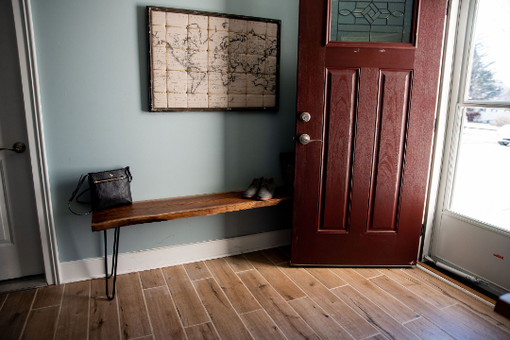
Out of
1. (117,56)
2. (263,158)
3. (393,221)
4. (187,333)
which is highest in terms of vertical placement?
(117,56)

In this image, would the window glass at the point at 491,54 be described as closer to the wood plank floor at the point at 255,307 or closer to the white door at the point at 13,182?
the wood plank floor at the point at 255,307

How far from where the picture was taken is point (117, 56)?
2199 millimetres

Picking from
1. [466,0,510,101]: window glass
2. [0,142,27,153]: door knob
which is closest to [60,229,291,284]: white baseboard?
[0,142,27,153]: door knob

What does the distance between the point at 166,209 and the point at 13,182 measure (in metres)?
0.94

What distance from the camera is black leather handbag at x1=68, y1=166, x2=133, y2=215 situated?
2.12 meters

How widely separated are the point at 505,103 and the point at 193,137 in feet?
6.48

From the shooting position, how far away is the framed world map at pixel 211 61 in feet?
7.47

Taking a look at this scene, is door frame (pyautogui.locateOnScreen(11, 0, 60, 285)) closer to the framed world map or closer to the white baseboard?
the white baseboard

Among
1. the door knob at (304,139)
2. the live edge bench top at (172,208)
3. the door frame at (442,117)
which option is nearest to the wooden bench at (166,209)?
the live edge bench top at (172,208)

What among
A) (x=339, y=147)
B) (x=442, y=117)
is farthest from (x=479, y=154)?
(x=339, y=147)

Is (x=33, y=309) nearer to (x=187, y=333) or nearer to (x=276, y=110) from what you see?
(x=187, y=333)

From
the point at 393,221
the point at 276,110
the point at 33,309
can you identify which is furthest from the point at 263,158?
the point at 33,309

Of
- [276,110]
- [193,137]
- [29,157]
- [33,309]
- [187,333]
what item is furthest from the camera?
[276,110]

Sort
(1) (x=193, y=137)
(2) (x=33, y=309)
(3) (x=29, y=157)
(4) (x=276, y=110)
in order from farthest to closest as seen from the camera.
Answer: (4) (x=276, y=110), (1) (x=193, y=137), (3) (x=29, y=157), (2) (x=33, y=309)
